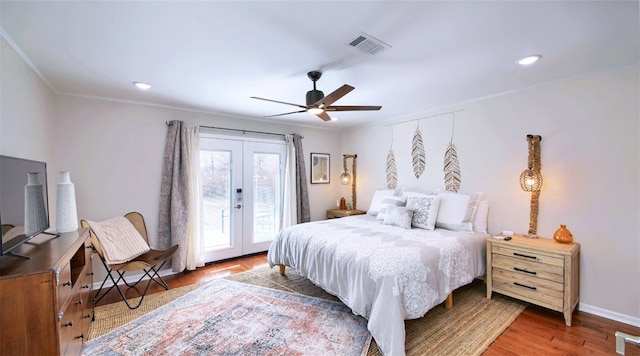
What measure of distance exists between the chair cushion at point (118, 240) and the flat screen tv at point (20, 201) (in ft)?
2.71

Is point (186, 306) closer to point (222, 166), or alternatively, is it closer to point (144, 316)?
point (144, 316)

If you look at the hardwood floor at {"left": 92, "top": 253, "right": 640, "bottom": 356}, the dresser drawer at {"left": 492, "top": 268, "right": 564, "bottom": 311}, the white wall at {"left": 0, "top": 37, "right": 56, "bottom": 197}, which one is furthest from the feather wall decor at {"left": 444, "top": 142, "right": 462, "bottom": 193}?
the white wall at {"left": 0, "top": 37, "right": 56, "bottom": 197}

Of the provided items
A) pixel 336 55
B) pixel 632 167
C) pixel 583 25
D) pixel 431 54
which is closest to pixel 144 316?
pixel 336 55

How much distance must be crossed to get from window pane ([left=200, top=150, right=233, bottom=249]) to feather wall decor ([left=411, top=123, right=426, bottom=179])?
9.75 feet

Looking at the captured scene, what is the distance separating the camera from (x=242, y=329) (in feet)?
7.66

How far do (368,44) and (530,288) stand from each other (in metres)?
2.78

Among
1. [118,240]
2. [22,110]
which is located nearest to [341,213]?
[118,240]

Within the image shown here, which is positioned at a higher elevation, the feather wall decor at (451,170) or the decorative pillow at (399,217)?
the feather wall decor at (451,170)

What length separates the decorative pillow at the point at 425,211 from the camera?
3.28 meters

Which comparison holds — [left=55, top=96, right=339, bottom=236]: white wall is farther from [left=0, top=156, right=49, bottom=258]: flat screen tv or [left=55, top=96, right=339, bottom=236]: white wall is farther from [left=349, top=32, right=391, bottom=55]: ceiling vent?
[left=349, top=32, right=391, bottom=55]: ceiling vent

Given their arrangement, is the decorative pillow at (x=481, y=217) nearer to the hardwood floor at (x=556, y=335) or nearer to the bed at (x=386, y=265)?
the bed at (x=386, y=265)

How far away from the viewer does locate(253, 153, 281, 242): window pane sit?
454cm

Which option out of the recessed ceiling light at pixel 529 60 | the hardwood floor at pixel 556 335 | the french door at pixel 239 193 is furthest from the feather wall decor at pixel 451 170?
the french door at pixel 239 193

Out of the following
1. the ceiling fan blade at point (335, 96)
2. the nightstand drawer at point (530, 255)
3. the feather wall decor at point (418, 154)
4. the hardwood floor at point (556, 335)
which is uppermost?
the ceiling fan blade at point (335, 96)
